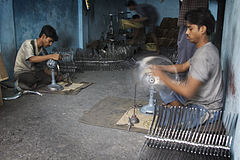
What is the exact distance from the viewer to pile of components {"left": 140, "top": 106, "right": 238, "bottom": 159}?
2.13 m

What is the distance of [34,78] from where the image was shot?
15.4 ft

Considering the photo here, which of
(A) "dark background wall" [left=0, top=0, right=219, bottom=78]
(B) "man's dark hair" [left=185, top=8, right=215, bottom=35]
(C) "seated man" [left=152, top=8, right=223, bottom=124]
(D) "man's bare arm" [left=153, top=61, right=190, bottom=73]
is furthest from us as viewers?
(A) "dark background wall" [left=0, top=0, right=219, bottom=78]

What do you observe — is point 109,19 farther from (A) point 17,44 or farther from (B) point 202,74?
(B) point 202,74

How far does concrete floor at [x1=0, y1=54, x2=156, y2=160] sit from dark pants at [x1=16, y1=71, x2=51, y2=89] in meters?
0.37

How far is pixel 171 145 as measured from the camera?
7.28 ft

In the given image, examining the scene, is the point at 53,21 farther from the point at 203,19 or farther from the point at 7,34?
the point at 203,19

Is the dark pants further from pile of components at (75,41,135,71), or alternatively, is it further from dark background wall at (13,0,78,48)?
pile of components at (75,41,135,71)

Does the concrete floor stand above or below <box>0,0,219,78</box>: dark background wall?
below

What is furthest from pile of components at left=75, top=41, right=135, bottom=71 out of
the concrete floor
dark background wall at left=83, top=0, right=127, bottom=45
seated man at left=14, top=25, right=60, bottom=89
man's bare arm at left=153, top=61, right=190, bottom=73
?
man's bare arm at left=153, top=61, right=190, bottom=73

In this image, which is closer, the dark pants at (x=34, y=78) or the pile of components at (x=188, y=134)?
the pile of components at (x=188, y=134)

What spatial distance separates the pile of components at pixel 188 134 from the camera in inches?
83.8

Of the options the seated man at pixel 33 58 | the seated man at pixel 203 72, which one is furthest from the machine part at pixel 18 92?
the seated man at pixel 203 72

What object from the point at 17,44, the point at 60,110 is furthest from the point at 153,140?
the point at 17,44

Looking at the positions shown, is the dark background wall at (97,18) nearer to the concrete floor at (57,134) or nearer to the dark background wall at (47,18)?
the dark background wall at (47,18)
